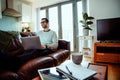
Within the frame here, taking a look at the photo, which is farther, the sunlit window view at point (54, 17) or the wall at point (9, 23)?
the sunlit window view at point (54, 17)

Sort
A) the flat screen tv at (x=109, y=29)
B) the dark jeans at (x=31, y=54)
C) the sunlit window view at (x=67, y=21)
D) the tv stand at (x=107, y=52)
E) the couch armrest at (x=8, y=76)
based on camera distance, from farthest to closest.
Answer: the sunlit window view at (x=67, y=21) < the flat screen tv at (x=109, y=29) < the tv stand at (x=107, y=52) < the dark jeans at (x=31, y=54) < the couch armrest at (x=8, y=76)

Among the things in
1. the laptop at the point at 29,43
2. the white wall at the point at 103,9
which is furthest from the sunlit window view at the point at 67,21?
the laptop at the point at 29,43

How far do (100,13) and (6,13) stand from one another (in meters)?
3.06

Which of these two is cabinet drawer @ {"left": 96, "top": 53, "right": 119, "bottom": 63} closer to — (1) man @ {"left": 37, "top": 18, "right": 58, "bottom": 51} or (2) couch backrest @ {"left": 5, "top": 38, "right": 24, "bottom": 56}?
(1) man @ {"left": 37, "top": 18, "right": 58, "bottom": 51}

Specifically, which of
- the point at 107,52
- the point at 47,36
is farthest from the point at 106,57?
the point at 47,36

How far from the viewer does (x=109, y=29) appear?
3139mm

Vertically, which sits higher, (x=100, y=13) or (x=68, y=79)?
(x=100, y=13)

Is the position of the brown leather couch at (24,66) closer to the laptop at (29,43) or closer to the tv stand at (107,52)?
the laptop at (29,43)

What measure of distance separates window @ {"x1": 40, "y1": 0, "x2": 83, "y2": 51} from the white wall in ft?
1.93

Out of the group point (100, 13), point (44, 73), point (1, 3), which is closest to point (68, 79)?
point (44, 73)

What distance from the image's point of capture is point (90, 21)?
3.51 meters

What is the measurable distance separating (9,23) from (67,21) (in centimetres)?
218

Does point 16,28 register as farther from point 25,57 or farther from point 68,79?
point 68,79

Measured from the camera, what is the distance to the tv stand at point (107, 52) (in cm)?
295
